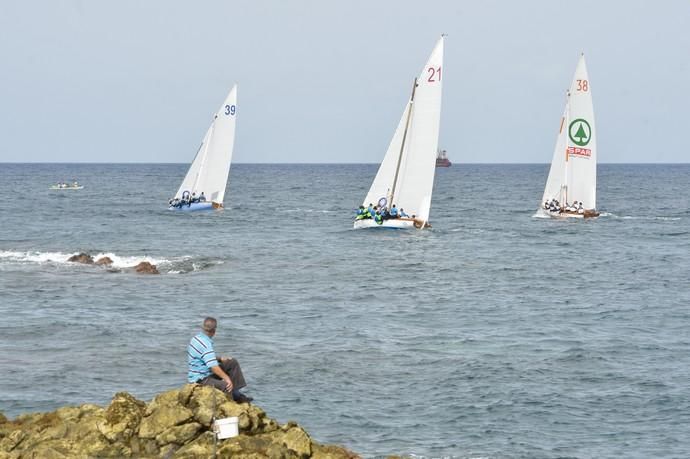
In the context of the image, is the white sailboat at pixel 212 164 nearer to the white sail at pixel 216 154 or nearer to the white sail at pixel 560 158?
the white sail at pixel 216 154

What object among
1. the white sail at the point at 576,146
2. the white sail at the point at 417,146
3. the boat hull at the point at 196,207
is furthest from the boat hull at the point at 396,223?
the boat hull at the point at 196,207

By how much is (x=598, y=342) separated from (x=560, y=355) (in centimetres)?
254

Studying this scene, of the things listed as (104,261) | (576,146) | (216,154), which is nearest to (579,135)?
(576,146)

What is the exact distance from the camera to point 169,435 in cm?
1708

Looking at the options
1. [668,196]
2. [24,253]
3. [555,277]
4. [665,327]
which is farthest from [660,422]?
[668,196]

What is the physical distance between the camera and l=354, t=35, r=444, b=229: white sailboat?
7012 centimetres

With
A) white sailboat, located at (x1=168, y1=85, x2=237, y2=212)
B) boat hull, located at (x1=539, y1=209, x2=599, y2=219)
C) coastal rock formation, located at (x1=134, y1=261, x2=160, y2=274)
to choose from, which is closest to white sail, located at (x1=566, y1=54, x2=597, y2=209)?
boat hull, located at (x1=539, y1=209, x2=599, y2=219)

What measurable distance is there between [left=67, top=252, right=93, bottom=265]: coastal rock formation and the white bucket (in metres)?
36.8

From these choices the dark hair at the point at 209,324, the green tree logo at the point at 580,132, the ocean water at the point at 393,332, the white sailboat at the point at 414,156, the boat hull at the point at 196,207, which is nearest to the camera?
the dark hair at the point at 209,324

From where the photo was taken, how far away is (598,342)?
33.0 meters

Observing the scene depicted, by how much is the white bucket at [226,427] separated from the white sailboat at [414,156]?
Result: 53307 mm

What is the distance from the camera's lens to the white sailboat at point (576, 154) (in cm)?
8162

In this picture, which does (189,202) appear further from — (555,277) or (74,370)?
(74,370)

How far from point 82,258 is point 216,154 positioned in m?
Answer: 40.7
